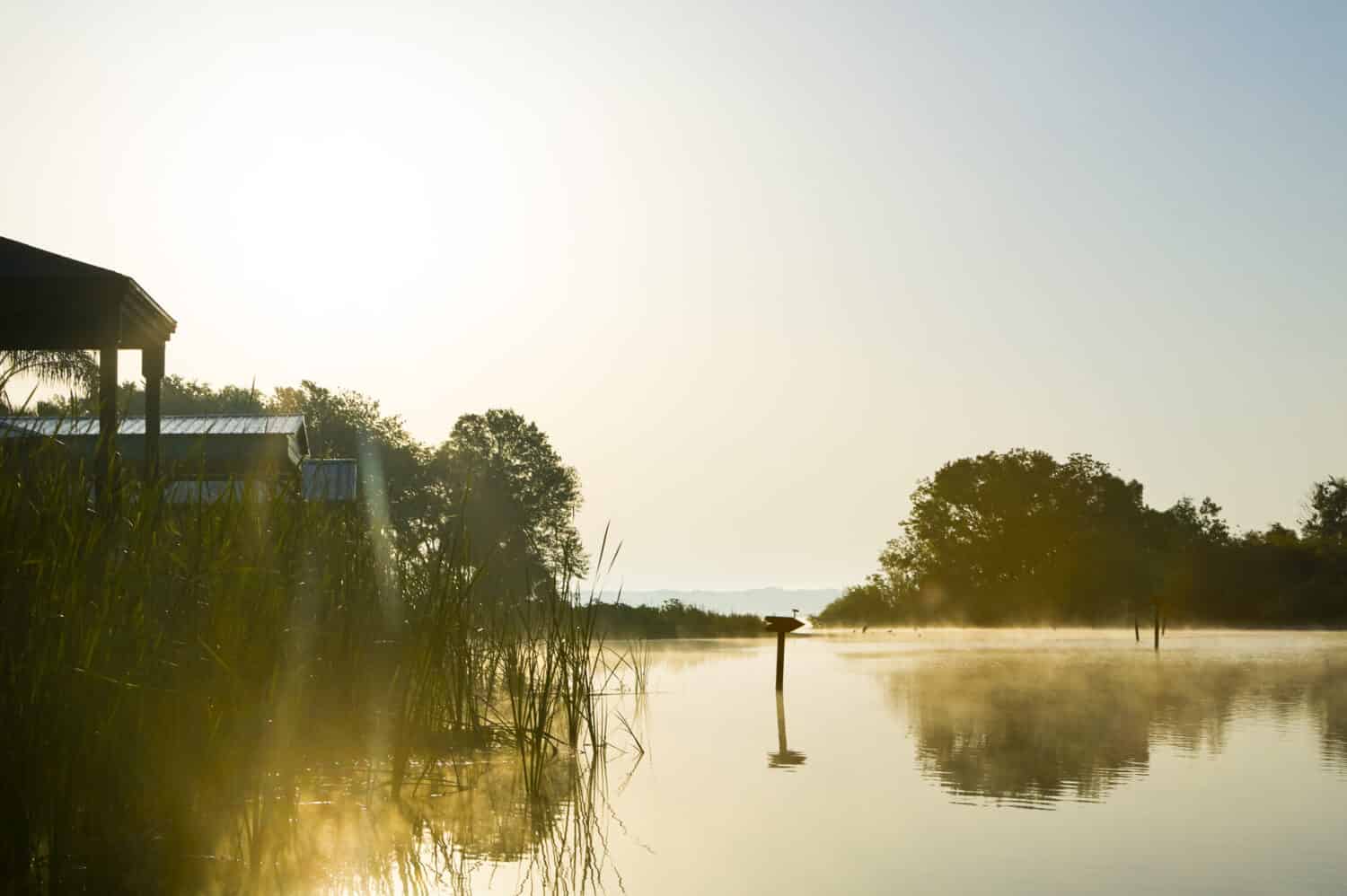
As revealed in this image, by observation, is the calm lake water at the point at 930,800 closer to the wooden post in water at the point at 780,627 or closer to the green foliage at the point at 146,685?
the wooden post in water at the point at 780,627

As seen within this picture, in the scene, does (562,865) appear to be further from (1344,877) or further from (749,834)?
(1344,877)

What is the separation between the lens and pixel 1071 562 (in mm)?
53344

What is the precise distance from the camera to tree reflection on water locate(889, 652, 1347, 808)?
10.0 m

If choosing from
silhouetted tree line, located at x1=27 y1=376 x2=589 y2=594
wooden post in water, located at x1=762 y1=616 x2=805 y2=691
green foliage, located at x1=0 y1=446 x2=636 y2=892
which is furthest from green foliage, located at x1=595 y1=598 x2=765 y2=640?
green foliage, located at x1=0 y1=446 x2=636 y2=892

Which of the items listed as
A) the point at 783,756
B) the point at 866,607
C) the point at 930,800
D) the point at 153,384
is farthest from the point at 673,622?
the point at 930,800

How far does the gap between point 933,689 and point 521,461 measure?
43215mm

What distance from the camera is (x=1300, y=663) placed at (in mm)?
24578

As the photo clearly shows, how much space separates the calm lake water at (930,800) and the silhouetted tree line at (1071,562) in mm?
33971

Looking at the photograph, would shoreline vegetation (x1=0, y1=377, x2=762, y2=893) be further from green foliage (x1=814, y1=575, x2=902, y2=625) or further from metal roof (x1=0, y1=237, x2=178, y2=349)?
green foliage (x1=814, y1=575, x2=902, y2=625)

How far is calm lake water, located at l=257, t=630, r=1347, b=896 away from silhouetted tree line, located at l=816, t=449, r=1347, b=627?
3397 centimetres

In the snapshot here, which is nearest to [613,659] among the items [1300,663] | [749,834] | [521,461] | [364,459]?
[1300,663]

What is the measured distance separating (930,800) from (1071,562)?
4635cm

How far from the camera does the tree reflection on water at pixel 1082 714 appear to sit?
10031 mm

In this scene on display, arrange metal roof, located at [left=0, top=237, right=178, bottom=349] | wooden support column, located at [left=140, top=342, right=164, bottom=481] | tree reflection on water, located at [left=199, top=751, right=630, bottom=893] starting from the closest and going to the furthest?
tree reflection on water, located at [left=199, top=751, right=630, bottom=893]
metal roof, located at [left=0, top=237, right=178, bottom=349]
wooden support column, located at [left=140, top=342, right=164, bottom=481]
